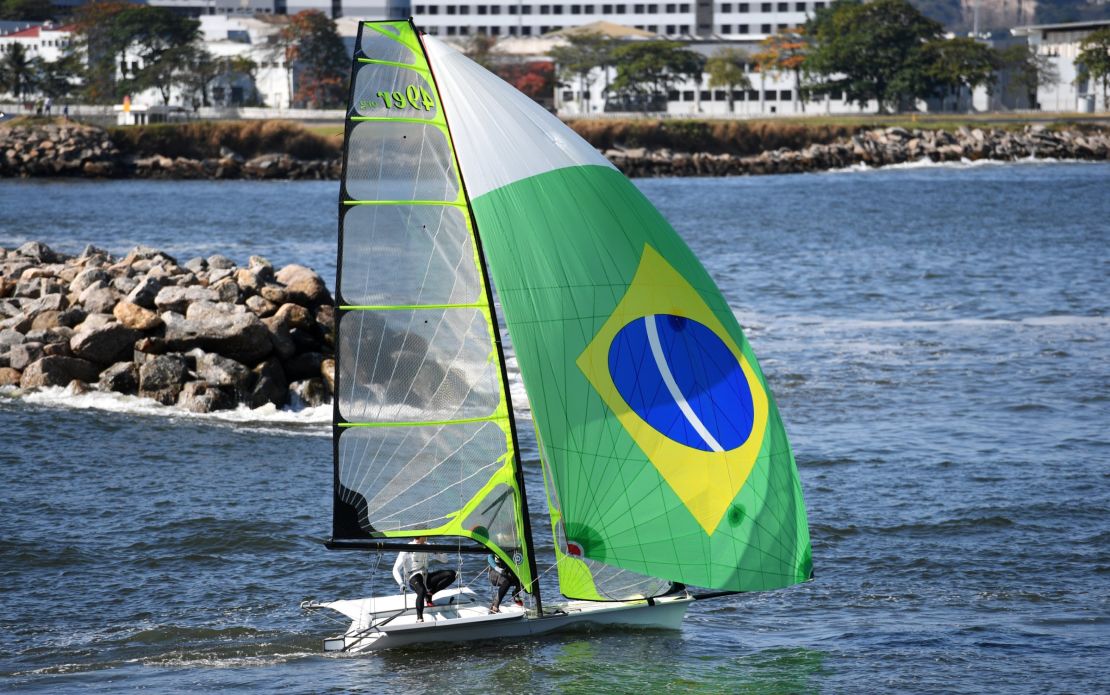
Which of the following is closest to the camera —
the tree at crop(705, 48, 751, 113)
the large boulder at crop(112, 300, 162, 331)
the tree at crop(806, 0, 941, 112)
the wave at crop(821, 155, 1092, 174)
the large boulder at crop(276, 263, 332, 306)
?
the large boulder at crop(112, 300, 162, 331)

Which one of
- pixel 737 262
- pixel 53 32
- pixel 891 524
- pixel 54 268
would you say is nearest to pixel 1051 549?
pixel 891 524

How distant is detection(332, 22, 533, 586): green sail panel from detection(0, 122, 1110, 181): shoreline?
2855 inches

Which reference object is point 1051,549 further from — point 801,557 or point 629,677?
point 629,677

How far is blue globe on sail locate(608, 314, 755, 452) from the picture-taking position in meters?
→ 11.5

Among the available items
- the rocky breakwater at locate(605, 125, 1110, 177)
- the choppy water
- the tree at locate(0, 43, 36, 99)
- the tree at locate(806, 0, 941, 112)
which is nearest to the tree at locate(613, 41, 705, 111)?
the tree at locate(806, 0, 941, 112)

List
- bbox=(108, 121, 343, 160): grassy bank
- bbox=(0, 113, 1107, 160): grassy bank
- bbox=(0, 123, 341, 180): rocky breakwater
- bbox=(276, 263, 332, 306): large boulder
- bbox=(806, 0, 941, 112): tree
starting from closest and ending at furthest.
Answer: bbox=(276, 263, 332, 306): large boulder
bbox=(0, 123, 341, 180): rocky breakwater
bbox=(108, 121, 343, 160): grassy bank
bbox=(0, 113, 1107, 160): grassy bank
bbox=(806, 0, 941, 112): tree

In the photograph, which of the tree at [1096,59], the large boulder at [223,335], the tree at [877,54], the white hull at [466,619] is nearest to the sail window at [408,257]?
the white hull at [466,619]

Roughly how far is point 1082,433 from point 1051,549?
5710 millimetres

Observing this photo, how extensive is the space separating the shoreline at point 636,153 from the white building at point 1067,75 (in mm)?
24993

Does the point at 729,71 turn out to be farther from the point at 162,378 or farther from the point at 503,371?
the point at 503,371

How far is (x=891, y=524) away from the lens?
649 inches

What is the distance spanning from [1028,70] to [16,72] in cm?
8790

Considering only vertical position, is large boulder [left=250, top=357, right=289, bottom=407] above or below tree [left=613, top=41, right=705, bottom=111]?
below

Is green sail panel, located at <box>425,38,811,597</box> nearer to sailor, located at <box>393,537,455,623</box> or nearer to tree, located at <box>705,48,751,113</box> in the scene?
sailor, located at <box>393,537,455,623</box>
